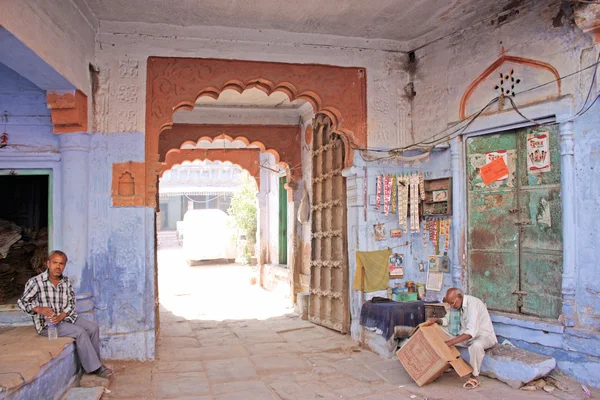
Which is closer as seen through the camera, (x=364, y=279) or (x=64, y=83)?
(x=64, y=83)

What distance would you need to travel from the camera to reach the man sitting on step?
4.66 meters

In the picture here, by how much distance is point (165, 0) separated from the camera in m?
5.22

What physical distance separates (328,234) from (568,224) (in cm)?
347

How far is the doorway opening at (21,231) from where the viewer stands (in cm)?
665

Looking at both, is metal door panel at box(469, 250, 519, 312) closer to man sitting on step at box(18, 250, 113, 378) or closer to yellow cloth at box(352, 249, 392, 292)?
yellow cloth at box(352, 249, 392, 292)

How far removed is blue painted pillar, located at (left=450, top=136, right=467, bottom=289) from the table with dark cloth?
539 millimetres

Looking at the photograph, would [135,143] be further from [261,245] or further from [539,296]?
[261,245]

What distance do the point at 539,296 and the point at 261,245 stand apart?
8.14 m

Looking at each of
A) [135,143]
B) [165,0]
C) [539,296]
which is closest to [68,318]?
[135,143]

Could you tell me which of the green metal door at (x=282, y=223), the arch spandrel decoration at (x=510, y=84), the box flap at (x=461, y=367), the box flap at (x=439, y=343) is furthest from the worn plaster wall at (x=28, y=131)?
the green metal door at (x=282, y=223)

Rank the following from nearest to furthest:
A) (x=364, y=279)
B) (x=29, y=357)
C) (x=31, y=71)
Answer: (x=29, y=357), (x=31, y=71), (x=364, y=279)

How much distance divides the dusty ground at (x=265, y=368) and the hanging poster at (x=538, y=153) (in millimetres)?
2016

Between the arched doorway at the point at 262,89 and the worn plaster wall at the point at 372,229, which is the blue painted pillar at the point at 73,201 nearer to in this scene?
the arched doorway at the point at 262,89

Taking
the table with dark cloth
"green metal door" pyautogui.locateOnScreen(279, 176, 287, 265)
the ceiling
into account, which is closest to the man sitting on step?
the ceiling
